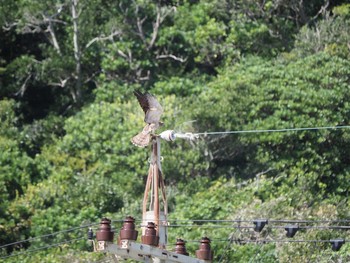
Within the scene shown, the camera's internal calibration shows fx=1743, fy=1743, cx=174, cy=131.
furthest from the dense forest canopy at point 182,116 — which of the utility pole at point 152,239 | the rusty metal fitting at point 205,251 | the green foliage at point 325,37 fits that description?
the utility pole at point 152,239

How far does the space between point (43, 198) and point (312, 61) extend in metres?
7.80

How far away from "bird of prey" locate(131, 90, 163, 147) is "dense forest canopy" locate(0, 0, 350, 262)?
9.10 m

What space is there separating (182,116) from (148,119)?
1466 centimetres

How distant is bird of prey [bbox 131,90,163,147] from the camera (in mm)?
29031

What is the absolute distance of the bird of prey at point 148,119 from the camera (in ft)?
95.2

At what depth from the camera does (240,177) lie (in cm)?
4397

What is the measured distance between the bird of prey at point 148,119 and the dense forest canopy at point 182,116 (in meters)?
9.10

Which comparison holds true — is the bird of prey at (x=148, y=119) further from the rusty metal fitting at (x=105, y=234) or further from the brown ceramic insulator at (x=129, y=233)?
the rusty metal fitting at (x=105, y=234)

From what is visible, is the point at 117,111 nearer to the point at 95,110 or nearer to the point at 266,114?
the point at 95,110

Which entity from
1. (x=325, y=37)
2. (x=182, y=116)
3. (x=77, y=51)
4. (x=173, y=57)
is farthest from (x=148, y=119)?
(x=173, y=57)

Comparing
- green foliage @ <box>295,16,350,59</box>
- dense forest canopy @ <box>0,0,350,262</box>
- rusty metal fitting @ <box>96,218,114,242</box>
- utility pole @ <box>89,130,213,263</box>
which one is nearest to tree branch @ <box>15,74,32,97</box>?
dense forest canopy @ <box>0,0,350,262</box>

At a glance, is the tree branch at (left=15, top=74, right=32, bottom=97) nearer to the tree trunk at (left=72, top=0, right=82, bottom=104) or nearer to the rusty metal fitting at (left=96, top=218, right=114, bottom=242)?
the tree trunk at (left=72, top=0, right=82, bottom=104)

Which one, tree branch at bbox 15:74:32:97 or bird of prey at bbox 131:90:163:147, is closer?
bird of prey at bbox 131:90:163:147

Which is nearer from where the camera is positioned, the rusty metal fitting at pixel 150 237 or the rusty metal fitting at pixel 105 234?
the rusty metal fitting at pixel 105 234
